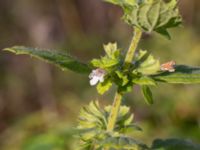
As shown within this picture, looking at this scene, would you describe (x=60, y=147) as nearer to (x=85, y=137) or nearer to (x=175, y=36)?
(x=85, y=137)

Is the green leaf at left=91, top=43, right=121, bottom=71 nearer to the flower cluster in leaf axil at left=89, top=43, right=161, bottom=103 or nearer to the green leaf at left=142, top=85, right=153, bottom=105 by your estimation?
the flower cluster in leaf axil at left=89, top=43, right=161, bottom=103

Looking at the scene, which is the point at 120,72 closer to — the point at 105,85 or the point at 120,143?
the point at 105,85

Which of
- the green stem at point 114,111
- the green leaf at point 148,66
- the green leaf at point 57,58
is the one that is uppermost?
Answer: the green leaf at point 57,58

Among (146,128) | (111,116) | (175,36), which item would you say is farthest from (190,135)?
(111,116)

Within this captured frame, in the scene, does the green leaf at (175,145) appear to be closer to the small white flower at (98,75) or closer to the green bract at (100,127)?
the green bract at (100,127)

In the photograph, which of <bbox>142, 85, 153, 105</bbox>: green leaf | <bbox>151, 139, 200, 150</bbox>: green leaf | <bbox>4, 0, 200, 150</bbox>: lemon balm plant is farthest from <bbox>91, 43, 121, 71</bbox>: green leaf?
<bbox>151, 139, 200, 150</bbox>: green leaf

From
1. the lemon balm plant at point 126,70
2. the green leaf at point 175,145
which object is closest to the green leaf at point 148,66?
the lemon balm plant at point 126,70

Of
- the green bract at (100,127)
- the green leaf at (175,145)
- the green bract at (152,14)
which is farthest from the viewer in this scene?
the green leaf at (175,145)

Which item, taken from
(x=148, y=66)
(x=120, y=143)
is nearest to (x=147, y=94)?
(x=148, y=66)
